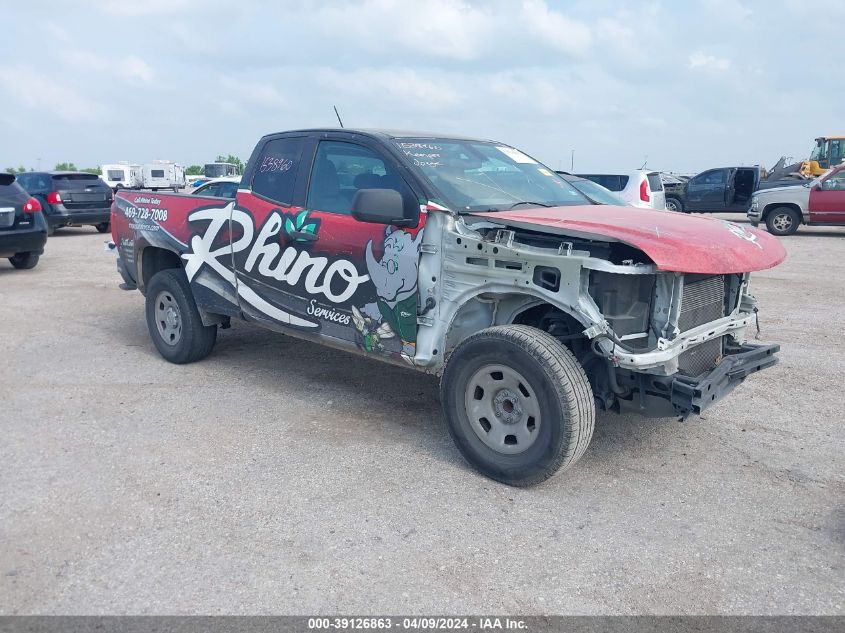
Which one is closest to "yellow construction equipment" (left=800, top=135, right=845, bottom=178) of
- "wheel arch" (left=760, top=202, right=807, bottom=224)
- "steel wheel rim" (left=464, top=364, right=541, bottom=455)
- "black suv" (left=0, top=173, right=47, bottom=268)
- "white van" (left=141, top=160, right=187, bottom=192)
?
"wheel arch" (left=760, top=202, right=807, bottom=224)

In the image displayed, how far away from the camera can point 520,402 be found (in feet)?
12.6

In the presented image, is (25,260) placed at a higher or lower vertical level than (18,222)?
lower

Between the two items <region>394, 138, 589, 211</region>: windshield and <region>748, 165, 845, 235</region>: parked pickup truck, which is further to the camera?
<region>748, 165, 845, 235</region>: parked pickup truck

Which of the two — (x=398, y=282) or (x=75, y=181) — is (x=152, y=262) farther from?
(x=75, y=181)

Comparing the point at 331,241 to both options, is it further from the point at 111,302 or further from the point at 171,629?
the point at 111,302

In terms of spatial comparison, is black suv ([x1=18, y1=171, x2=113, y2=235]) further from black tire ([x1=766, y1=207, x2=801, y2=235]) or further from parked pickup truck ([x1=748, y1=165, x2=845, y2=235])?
black tire ([x1=766, y1=207, x2=801, y2=235])

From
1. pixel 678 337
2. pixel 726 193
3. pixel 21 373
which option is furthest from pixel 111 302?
pixel 726 193

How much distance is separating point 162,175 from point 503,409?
137 feet

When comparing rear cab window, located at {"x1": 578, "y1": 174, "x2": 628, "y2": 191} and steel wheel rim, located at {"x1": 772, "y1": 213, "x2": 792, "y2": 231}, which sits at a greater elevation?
rear cab window, located at {"x1": 578, "y1": 174, "x2": 628, "y2": 191}

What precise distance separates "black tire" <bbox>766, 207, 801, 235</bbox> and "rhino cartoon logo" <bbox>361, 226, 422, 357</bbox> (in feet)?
50.5

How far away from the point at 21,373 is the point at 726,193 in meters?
20.7

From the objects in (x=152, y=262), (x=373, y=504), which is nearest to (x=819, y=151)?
(x=152, y=262)

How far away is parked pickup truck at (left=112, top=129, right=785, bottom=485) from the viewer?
364 cm

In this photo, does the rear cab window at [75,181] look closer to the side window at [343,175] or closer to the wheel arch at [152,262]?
the wheel arch at [152,262]
